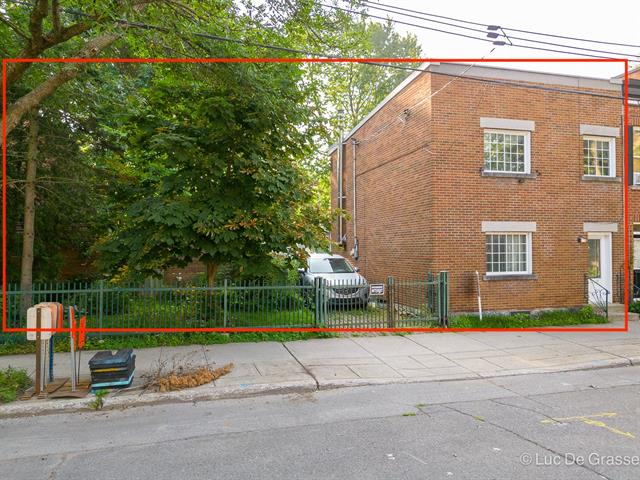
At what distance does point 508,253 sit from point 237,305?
24.7ft

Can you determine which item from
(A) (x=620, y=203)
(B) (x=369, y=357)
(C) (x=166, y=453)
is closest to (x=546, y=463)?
(C) (x=166, y=453)

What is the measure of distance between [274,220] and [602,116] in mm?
10260

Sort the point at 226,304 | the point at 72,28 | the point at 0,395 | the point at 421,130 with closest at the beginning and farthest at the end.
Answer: the point at 0,395
the point at 72,28
the point at 226,304
the point at 421,130

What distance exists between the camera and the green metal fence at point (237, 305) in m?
9.43

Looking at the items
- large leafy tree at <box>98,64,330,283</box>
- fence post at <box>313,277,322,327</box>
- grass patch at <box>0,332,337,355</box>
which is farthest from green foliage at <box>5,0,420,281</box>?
grass patch at <box>0,332,337,355</box>

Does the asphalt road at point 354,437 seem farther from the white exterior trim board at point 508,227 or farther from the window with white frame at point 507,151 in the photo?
the window with white frame at point 507,151

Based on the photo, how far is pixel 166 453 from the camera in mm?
4586

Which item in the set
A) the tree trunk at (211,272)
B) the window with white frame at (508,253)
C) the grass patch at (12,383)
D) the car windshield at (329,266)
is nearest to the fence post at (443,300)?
the window with white frame at (508,253)

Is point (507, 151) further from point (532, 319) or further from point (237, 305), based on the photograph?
point (237, 305)

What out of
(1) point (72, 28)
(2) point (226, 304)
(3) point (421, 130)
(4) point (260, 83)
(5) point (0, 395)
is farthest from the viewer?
(3) point (421, 130)

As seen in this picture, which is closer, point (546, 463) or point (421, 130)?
point (546, 463)

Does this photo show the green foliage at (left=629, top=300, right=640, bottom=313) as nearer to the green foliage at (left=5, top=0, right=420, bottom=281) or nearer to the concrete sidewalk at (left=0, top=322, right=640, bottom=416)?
the concrete sidewalk at (left=0, top=322, right=640, bottom=416)

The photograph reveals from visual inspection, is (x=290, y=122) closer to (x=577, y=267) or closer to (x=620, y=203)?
(x=577, y=267)

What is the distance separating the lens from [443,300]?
442 inches
